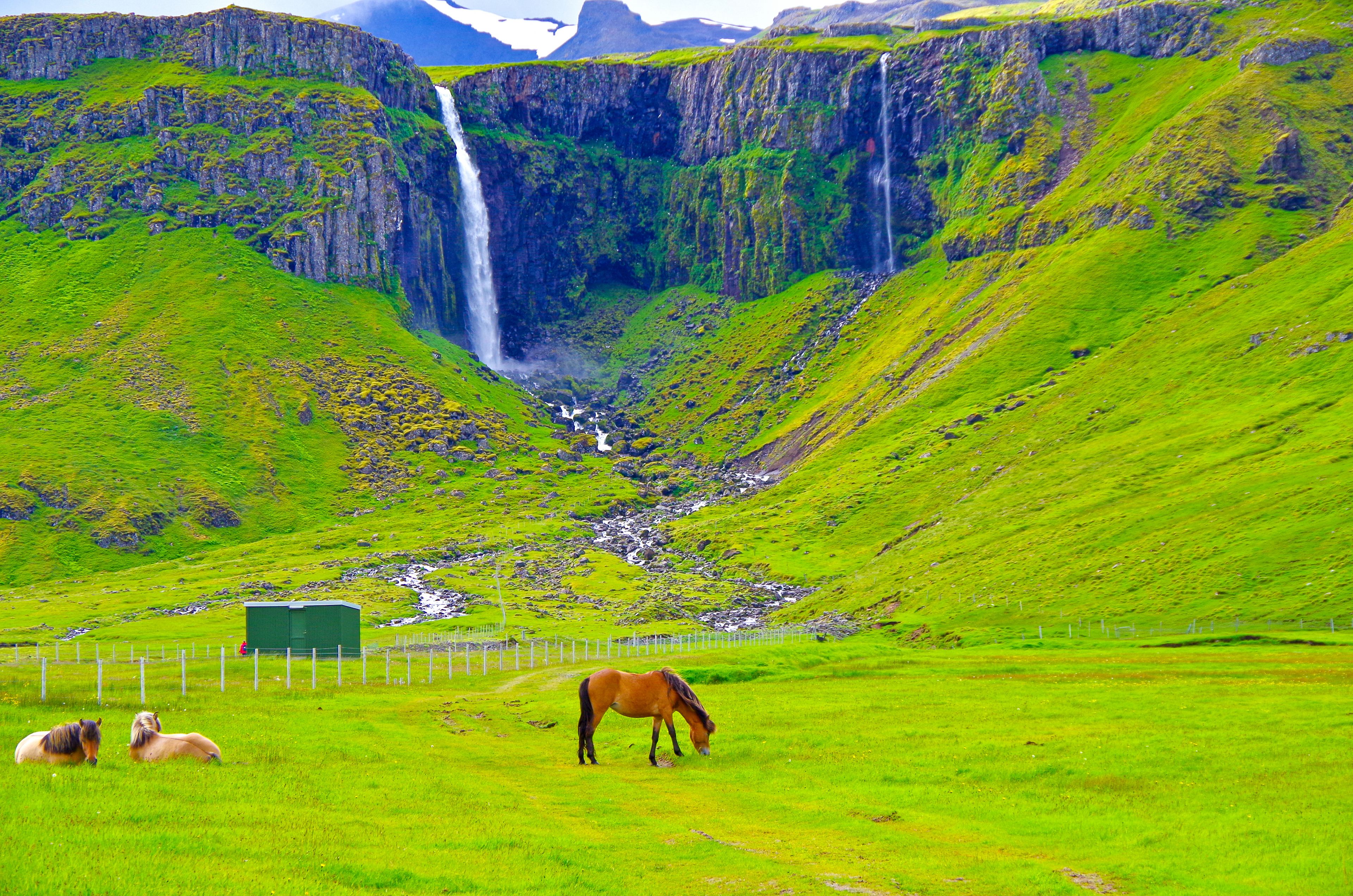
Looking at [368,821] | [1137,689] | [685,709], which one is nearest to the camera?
[368,821]

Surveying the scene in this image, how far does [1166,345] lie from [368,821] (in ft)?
551

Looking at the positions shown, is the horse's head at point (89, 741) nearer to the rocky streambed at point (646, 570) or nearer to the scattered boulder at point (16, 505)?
the rocky streambed at point (646, 570)

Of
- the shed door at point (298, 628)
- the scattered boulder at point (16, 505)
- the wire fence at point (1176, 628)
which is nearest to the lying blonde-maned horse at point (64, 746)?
the shed door at point (298, 628)

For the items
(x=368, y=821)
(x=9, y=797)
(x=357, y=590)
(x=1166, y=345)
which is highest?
(x=1166, y=345)

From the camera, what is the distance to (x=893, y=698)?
5019 centimetres

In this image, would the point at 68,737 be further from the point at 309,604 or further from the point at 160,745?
the point at 309,604

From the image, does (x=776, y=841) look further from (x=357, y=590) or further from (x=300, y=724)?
(x=357, y=590)

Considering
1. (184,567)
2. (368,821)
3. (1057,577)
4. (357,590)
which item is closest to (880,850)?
(368,821)

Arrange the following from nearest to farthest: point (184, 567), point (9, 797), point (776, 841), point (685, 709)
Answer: point (9, 797)
point (776, 841)
point (685, 709)
point (184, 567)

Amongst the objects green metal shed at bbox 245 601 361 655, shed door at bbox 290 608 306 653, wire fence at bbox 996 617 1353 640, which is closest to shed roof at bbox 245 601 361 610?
green metal shed at bbox 245 601 361 655

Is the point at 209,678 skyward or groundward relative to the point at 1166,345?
groundward

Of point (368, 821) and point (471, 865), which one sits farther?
point (368, 821)

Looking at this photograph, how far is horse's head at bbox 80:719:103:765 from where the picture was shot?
24.2 metres

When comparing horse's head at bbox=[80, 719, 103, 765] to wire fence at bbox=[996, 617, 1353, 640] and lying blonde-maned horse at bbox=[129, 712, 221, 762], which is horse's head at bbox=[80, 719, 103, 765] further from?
wire fence at bbox=[996, 617, 1353, 640]
